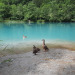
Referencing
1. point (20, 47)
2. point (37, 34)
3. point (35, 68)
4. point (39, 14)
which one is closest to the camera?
point (35, 68)

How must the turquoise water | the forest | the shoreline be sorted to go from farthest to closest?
the forest < the turquoise water < the shoreline

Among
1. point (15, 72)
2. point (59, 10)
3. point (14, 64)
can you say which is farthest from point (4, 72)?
point (59, 10)

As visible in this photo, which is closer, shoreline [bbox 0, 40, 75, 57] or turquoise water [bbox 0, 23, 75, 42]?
shoreline [bbox 0, 40, 75, 57]

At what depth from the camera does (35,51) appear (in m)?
9.28

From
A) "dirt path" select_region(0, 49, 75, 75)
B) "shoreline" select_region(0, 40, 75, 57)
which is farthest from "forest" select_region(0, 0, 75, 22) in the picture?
"dirt path" select_region(0, 49, 75, 75)

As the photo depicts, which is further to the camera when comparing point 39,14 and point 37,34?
point 39,14

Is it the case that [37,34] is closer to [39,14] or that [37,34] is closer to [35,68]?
[35,68]

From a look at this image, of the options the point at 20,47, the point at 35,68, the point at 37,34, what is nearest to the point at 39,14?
the point at 37,34

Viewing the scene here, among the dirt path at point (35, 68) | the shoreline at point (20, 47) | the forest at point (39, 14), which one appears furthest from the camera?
the forest at point (39, 14)

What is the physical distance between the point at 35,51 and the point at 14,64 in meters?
2.38

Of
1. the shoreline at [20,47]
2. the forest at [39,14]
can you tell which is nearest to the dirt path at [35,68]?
the shoreline at [20,47]

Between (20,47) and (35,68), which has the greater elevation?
(35,68)

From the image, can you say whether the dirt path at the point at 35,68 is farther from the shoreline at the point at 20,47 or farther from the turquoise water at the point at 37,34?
the turquoise water at the point at 37,34

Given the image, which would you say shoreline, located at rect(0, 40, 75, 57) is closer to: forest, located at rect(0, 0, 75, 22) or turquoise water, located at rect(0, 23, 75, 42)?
turquoise water, located at rect(0, 23, 75, 42)
